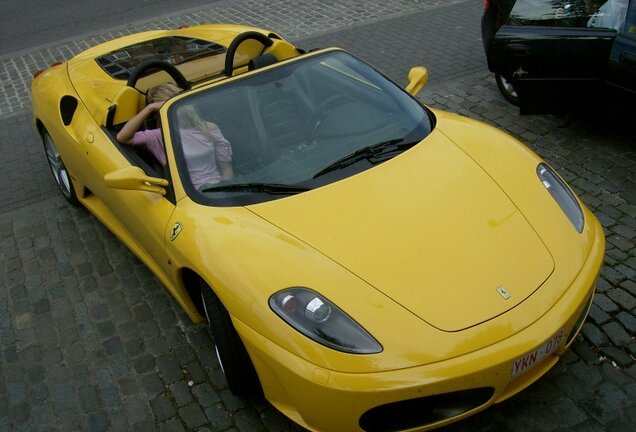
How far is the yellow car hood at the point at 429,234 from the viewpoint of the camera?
259 centimetres

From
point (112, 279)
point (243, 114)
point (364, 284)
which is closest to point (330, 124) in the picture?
point (243, 114)

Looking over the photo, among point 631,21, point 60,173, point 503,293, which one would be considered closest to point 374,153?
point 503,293

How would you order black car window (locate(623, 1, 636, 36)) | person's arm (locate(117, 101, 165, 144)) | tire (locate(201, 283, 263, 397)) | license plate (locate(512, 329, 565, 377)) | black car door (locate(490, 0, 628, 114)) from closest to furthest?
1. license plate (locate(512, 329, 565, 377))
2. tire (locate(201, 283, 263, 397))
3. person's arm (locate(117, 101, 165, 144))
4. black car window (locate(623, 1, 636, 36))
5. black car door (locate(490, 0, 628, 114))

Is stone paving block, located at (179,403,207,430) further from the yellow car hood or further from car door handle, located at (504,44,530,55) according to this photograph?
car door handle, located at (504,44,530,55)

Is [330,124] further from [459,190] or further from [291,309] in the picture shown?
[291,309]

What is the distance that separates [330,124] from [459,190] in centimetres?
86

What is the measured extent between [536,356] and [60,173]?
410cm

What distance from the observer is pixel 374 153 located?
3.37 meters

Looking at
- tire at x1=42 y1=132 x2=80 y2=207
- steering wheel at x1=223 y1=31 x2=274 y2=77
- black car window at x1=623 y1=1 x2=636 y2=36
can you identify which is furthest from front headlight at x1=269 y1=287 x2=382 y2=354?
black car window at x1=623 y1=1 x2=636 y2=36

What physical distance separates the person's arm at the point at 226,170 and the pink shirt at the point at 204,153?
16 mm

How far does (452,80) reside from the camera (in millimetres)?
6656

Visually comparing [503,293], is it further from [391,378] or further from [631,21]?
[631,21]

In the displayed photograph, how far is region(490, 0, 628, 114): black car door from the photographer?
15.7 ft

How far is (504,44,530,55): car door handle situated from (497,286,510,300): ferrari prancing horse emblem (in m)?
3.03
